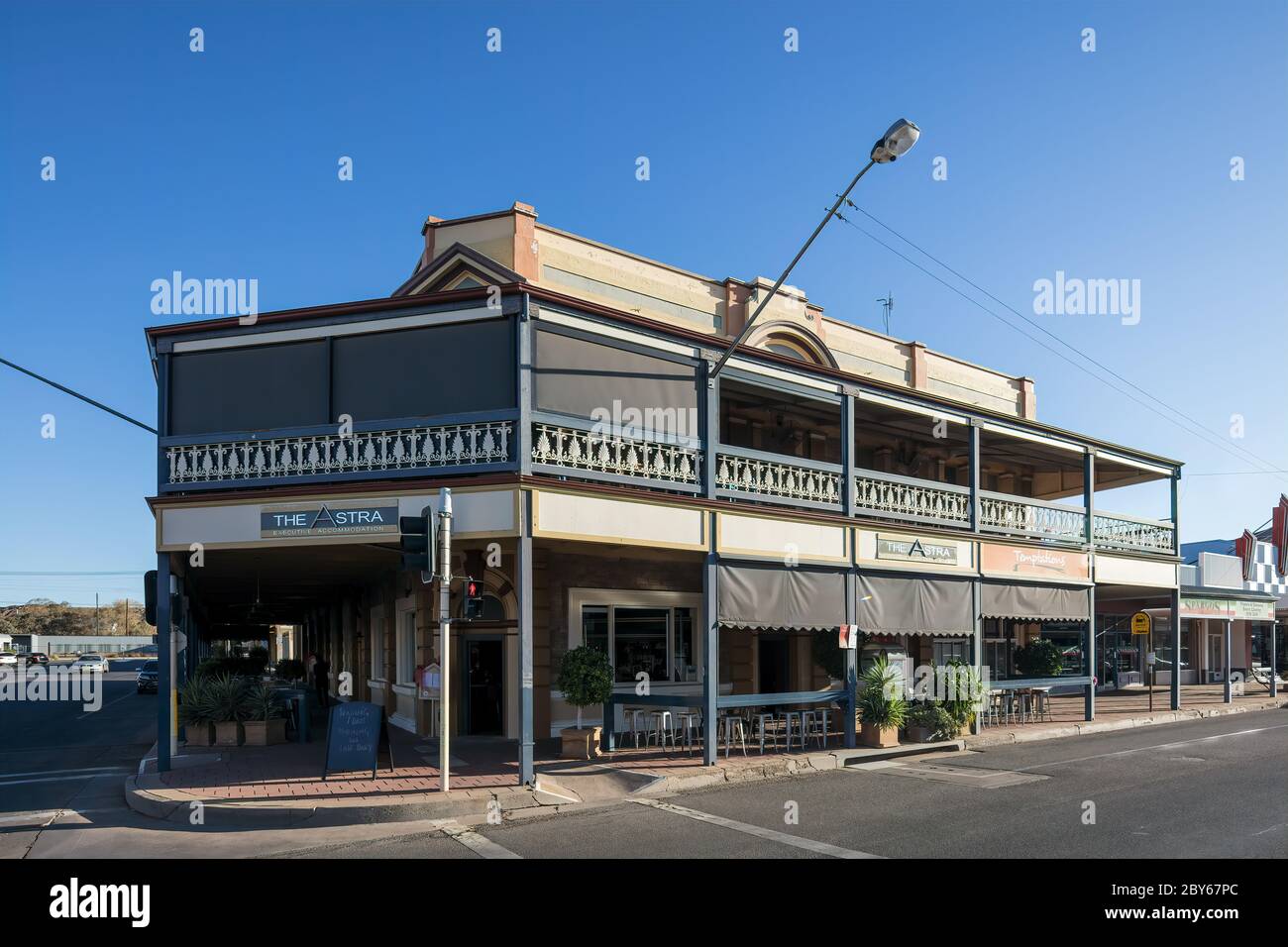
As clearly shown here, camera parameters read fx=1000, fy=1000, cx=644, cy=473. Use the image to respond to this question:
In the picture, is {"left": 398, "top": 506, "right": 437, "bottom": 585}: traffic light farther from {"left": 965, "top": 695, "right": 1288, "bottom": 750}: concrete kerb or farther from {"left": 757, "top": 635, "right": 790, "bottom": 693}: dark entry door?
{"left": 757, "top": 635, "right": 790, "bottom": 693}: dark entry door

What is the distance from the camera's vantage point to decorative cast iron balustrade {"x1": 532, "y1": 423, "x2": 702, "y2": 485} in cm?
1363

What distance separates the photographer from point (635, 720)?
16.1 meters

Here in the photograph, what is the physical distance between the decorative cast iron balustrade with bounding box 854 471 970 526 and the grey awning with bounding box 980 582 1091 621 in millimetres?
1636

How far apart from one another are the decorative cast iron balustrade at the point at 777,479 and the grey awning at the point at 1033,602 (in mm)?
4783

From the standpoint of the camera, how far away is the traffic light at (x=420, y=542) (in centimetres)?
1218

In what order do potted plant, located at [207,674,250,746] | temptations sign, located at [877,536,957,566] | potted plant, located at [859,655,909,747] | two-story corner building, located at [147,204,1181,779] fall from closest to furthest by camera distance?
two-story corner building, located at [147,204,1181,779]
potted plant, located at [859,655,909,747]
potted plant, located at [207,674,250,746]
temptations sign, located at [877,536,957,566]

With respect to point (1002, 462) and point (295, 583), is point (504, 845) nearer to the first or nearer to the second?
point (295, 583)

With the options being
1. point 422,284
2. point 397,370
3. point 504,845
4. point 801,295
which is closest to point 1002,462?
point 801,295

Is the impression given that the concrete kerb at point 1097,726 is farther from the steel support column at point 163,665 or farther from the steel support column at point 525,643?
the steel support column at point 163,665

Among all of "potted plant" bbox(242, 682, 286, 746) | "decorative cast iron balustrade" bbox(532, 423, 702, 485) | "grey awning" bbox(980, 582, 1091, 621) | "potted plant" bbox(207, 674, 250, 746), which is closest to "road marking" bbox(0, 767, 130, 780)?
"potted plant" bbox(207, 674, 250, 746)

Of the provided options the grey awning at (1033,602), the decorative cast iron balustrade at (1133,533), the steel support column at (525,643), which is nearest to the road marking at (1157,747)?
the grey awning at (1033,602)

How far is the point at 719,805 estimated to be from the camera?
40.2 ft

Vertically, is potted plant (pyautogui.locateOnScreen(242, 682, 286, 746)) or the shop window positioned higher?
the shop window

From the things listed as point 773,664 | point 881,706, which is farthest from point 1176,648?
point 881,706
